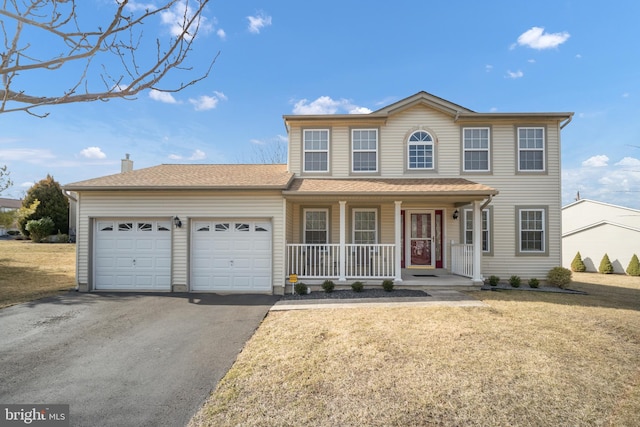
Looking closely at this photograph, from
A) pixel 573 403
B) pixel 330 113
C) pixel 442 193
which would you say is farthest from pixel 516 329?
pixel 330 113

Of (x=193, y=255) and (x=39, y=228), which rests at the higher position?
(x=39, y=228)

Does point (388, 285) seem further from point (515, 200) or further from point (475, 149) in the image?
point (475, 149)

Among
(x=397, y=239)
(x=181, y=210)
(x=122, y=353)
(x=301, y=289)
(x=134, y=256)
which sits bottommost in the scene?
(x=122, y=353)

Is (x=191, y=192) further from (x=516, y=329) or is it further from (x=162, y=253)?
(x=516, y=329)

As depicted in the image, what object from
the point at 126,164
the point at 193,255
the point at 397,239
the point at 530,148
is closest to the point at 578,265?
the point at 530,148

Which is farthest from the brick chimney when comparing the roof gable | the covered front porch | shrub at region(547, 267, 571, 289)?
shrub at region(547, 267, 571, 289)

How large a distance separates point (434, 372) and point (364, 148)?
8.55 m

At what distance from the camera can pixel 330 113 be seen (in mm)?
11211

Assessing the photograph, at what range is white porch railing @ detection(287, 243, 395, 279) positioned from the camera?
9781mm

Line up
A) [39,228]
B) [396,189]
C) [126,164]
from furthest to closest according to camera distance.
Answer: [39,228]
[126,164]
[396,189]

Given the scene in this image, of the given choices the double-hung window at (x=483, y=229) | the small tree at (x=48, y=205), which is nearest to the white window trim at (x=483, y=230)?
the double-hung window at (x=483, y=229)

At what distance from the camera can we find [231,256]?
31.7 feet

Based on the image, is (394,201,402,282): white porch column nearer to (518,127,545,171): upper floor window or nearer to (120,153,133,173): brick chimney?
(518,127,545,171): upper floor window

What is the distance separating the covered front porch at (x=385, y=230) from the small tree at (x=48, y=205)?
24541mm
